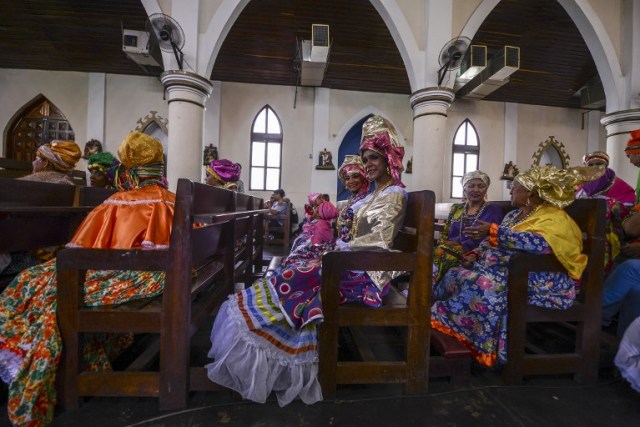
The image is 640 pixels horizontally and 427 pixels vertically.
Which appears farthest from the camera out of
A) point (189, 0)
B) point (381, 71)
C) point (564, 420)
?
point (381, 71)

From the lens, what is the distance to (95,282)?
1.66 m

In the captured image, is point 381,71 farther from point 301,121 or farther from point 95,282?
point 95,282

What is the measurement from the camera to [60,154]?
280 centimetres

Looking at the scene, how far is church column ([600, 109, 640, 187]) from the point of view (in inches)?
213

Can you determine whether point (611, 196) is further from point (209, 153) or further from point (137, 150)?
point (209, 153)

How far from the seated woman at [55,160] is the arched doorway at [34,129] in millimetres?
7551

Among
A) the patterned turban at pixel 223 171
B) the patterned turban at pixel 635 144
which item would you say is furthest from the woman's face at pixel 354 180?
the patterned turban at pixel 635 144

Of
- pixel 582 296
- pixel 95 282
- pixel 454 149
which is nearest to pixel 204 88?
pixel 95 282

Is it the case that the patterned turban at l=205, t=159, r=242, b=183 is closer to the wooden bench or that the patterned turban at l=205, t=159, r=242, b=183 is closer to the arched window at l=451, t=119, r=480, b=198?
the wooden bench

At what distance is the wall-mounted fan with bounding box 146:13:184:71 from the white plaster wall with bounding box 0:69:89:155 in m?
5.56

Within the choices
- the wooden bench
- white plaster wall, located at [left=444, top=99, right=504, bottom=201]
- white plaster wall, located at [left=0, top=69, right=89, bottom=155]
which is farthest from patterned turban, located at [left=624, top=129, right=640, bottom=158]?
white plaster wall, located at [left=0, top=69, right=89, bottom=155]

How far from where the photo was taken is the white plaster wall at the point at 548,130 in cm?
1007

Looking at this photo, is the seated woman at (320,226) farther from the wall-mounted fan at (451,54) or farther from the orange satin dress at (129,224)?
the wall-mounted fan at (451,54)

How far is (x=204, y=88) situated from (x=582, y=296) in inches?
211
